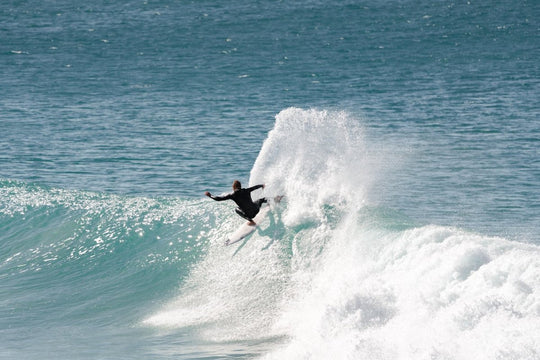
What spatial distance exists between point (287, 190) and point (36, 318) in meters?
6.46

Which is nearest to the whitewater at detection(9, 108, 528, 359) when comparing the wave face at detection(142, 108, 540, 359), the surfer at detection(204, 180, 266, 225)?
the wave face at detection(142, 108, 540, 359)

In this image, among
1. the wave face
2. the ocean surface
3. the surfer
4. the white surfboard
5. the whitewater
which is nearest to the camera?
the wave face

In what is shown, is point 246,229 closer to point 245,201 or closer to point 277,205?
point 277,205

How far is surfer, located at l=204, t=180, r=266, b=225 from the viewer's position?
736 inches

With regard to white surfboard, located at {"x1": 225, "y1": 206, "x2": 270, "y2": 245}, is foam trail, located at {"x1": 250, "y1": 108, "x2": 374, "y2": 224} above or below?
above

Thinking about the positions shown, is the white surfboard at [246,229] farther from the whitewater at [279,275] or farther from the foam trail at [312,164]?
the foam trail at [312,164]

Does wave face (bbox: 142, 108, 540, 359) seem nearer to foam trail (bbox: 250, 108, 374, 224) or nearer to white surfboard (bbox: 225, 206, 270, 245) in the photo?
foam trail (bbox: 250, 108, 374, 224)

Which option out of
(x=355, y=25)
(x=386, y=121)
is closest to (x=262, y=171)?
(x=386, y=121)

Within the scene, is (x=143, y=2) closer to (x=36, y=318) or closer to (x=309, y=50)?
(x=309, y=50)

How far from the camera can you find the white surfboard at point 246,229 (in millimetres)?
19875

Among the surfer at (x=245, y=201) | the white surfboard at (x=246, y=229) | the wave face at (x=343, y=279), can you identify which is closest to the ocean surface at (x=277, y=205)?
the wave face at (x=343, y=279)

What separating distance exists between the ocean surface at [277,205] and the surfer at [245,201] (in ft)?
1.46

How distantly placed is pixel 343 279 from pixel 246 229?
4.46m

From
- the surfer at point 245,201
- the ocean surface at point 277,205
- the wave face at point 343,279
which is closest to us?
the wave face at point 343,279
